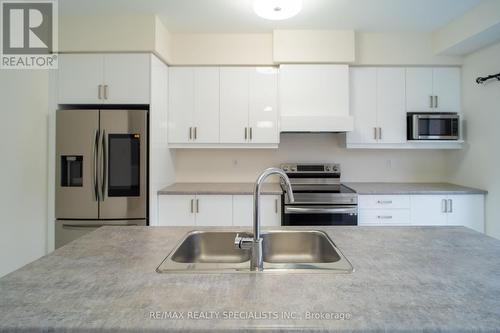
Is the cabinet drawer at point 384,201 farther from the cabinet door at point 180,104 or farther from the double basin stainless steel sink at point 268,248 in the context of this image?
the cabinet door at point 180,104

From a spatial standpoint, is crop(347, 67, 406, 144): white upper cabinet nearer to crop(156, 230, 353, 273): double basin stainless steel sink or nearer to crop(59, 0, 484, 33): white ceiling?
crop(59, 0, 484, 33): white ceiling

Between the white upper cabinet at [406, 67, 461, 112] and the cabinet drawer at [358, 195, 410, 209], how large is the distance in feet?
A: 3.36

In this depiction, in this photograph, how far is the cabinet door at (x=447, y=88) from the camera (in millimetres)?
3020

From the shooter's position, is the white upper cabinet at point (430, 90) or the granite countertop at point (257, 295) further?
the white upper cabinet at point (430, 90)

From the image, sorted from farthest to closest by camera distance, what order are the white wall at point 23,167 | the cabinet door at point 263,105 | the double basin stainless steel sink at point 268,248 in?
the cabinet door at point 263,105, the white wall at point 23,167, the double basin stainless steel sink at point 268,248

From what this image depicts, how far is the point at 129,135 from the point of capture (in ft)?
8.16

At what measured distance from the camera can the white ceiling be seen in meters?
2.36

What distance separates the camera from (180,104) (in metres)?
3.04

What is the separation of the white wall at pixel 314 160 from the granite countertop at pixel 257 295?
224 cm

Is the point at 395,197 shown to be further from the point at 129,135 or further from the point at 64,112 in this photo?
the point at 64,112

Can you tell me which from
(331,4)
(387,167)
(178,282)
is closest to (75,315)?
(178,282)

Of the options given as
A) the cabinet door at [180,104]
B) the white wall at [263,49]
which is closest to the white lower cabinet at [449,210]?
the white wall at [263,49]

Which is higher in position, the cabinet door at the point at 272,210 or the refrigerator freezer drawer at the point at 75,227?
the cabinet door at the point at 272,210

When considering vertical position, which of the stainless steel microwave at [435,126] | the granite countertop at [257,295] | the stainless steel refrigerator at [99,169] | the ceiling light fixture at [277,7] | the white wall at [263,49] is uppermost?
the white wall at [263,49]
